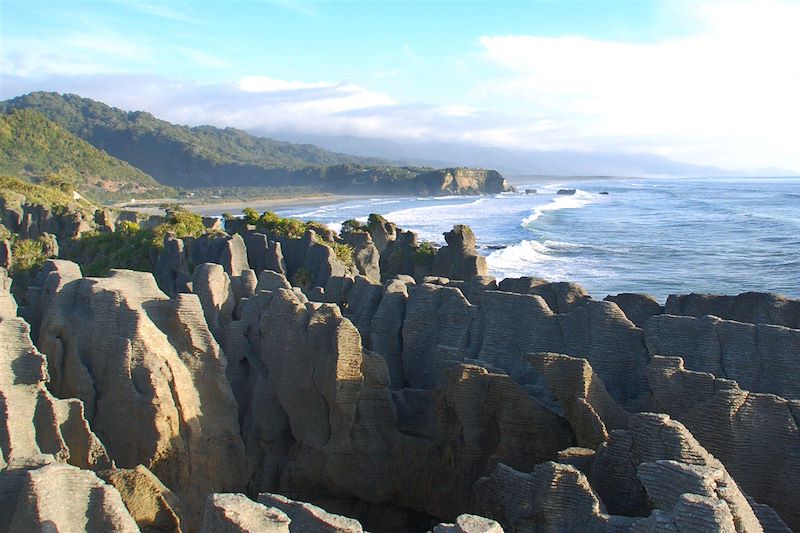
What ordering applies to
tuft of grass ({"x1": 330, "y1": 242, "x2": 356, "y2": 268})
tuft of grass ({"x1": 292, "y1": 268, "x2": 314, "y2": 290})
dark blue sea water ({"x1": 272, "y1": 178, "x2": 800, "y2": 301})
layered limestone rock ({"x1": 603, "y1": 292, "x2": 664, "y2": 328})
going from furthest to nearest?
1. dark blue sea water ({"x1": 272, "y1": 178, "x2": 800, "y2": 301})
2. tuft of grass ({"x1": 330, "y1": 242, "x2": 356, "y2": 268})
3. tuft of grass ({"x1": 292, "y1": 268, "x2": 314, "y2": 290})
4. layered limestone rock ({"x1": 603, "y1": 292, "x2": 664, "y2": 328})

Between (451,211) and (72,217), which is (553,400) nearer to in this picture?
(72,217)

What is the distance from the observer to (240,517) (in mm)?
6008

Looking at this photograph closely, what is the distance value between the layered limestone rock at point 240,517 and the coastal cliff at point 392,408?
2 cm

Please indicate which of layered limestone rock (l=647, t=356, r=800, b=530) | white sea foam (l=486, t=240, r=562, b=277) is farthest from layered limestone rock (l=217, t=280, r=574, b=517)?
white sea foam (l=486, t=240, r=562, b=277)

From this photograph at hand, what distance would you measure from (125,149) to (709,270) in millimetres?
158785

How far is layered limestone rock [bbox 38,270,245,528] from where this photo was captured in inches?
393

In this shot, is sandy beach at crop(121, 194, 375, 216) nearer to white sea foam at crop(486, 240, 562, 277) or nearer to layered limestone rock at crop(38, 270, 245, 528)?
white sea foam at crop(486, 240, 562, 277)

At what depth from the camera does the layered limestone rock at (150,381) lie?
32.8 ft

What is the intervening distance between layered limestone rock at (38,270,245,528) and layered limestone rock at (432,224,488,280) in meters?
15.2

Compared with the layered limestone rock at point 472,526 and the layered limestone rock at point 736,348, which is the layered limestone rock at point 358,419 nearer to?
the layered limestone rock at point 736,348

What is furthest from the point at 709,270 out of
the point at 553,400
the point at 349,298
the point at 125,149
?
the point at 125,149

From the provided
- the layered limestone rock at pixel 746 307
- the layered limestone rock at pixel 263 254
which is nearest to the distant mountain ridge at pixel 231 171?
the layered limestone rock at pixel 263 254

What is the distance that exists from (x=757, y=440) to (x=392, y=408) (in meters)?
5.04

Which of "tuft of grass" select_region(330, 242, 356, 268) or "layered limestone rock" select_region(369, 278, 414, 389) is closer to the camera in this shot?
"layered limestone rock" select_region(369, 278, 414, 389)
